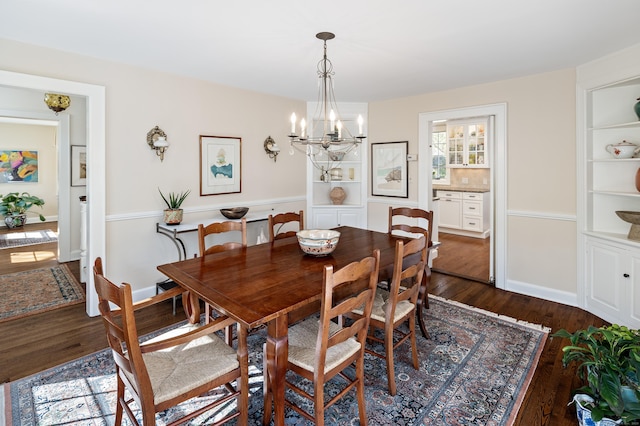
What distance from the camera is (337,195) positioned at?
5324mm

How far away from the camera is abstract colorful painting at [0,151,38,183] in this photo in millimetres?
8023

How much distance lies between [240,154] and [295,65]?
1.47 m

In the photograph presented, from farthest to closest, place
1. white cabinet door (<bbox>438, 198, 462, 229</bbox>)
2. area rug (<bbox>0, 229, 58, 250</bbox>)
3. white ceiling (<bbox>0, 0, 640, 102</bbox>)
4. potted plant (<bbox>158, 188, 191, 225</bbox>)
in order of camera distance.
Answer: white cabinet door (<bbox>438, 198, 462, 229</bbox>) → area rug (<bbox>0, 229, 58, 250</bbox>) → potted plant (<bbox>158, 188, 191, 225</bbox>) → white ceiling (<bbox>0, 0, 640, 102</bbox>)

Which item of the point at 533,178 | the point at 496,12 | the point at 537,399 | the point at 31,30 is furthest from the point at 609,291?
the point at 31,30

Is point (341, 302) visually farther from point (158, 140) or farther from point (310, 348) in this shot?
point (158, 140)

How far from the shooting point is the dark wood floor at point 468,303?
2.13 meters

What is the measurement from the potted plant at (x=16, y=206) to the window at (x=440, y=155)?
371 inches

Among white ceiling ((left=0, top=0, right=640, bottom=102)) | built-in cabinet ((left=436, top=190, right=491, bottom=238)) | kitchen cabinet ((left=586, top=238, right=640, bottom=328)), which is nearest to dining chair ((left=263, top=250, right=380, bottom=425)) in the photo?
white ceiling ((left=0, top=0, right=640, bottom=102))

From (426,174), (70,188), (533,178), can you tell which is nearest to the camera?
(533,178)

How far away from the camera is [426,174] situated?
15.5ft

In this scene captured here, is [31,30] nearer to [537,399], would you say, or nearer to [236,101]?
[236,101]

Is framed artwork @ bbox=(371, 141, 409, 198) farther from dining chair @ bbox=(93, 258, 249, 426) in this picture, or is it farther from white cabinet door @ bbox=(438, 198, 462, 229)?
dining chair @ bbox=(93, 258, 249, 426)

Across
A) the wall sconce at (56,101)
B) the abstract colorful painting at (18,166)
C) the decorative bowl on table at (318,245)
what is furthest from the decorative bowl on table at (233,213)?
the abstract colorful painting at (18,166)

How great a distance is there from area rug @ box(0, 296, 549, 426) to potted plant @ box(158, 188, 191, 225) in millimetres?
1360
